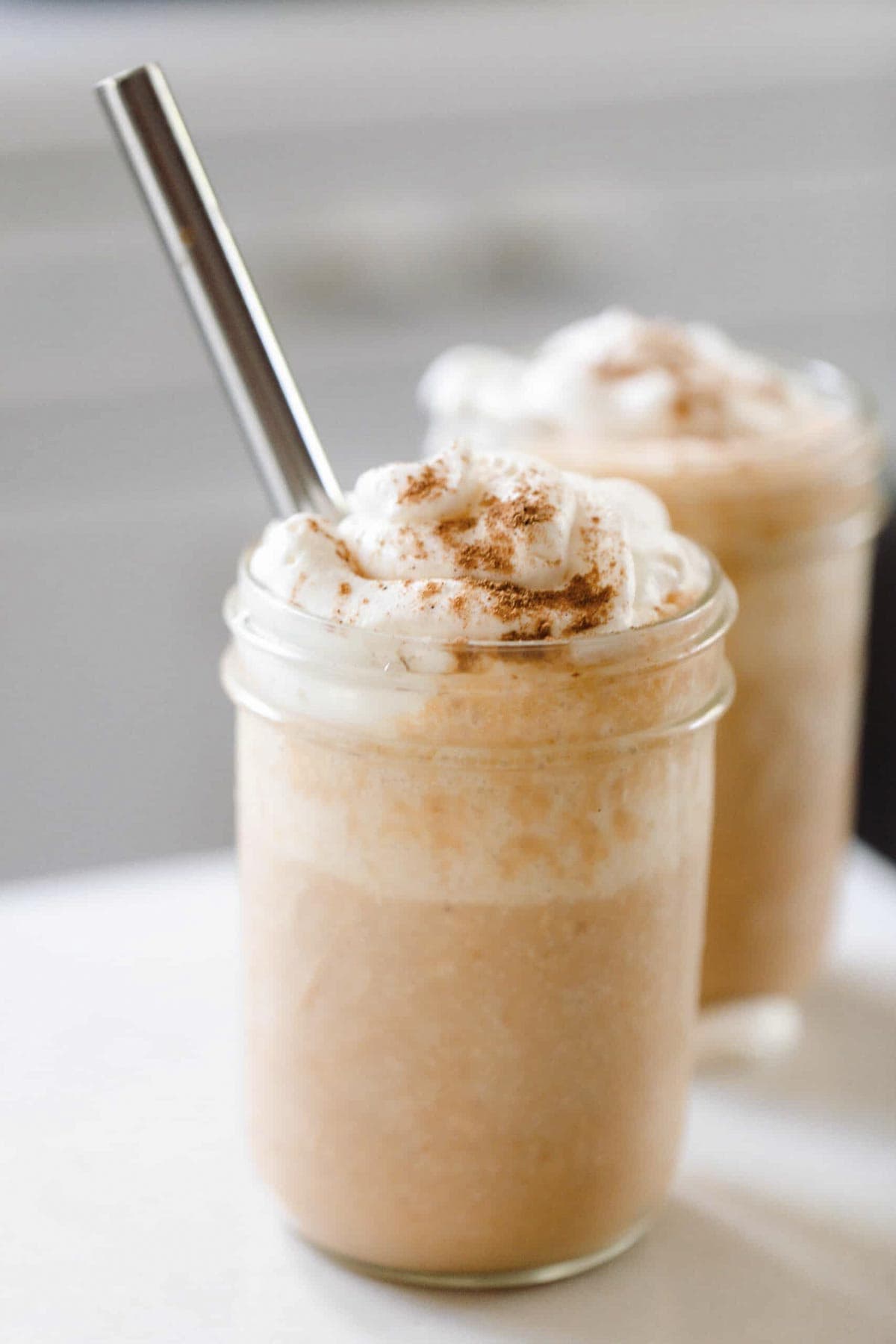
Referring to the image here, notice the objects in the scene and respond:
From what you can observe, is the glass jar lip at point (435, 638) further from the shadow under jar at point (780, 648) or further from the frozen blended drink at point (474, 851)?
the shadow under jar at point (780, 648)

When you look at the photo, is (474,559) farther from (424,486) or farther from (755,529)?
(755,529)

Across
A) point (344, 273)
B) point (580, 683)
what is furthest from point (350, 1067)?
point (344, 273)

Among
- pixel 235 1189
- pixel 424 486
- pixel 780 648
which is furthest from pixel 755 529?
pixel 235 1189

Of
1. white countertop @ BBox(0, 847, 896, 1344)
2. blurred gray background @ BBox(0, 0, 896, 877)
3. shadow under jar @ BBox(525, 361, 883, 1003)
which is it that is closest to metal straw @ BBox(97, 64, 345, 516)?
shadow under jar @ BBox(525, 361, 883, 1003)

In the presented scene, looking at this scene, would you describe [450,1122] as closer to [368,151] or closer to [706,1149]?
[706,1149]

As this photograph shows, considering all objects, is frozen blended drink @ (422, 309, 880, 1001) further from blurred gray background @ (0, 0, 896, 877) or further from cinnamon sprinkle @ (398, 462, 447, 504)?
blurred gray background @ (0, 0, 896, 877)

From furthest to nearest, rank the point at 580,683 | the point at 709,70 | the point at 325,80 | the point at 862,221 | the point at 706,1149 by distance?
the point at 862,221
the point at 709,70
the point at 325,80
the point at 706,1149
the point at 580,683

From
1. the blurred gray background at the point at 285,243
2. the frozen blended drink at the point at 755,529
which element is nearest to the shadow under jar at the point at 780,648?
the frozen blended drink at the point at 755,529
